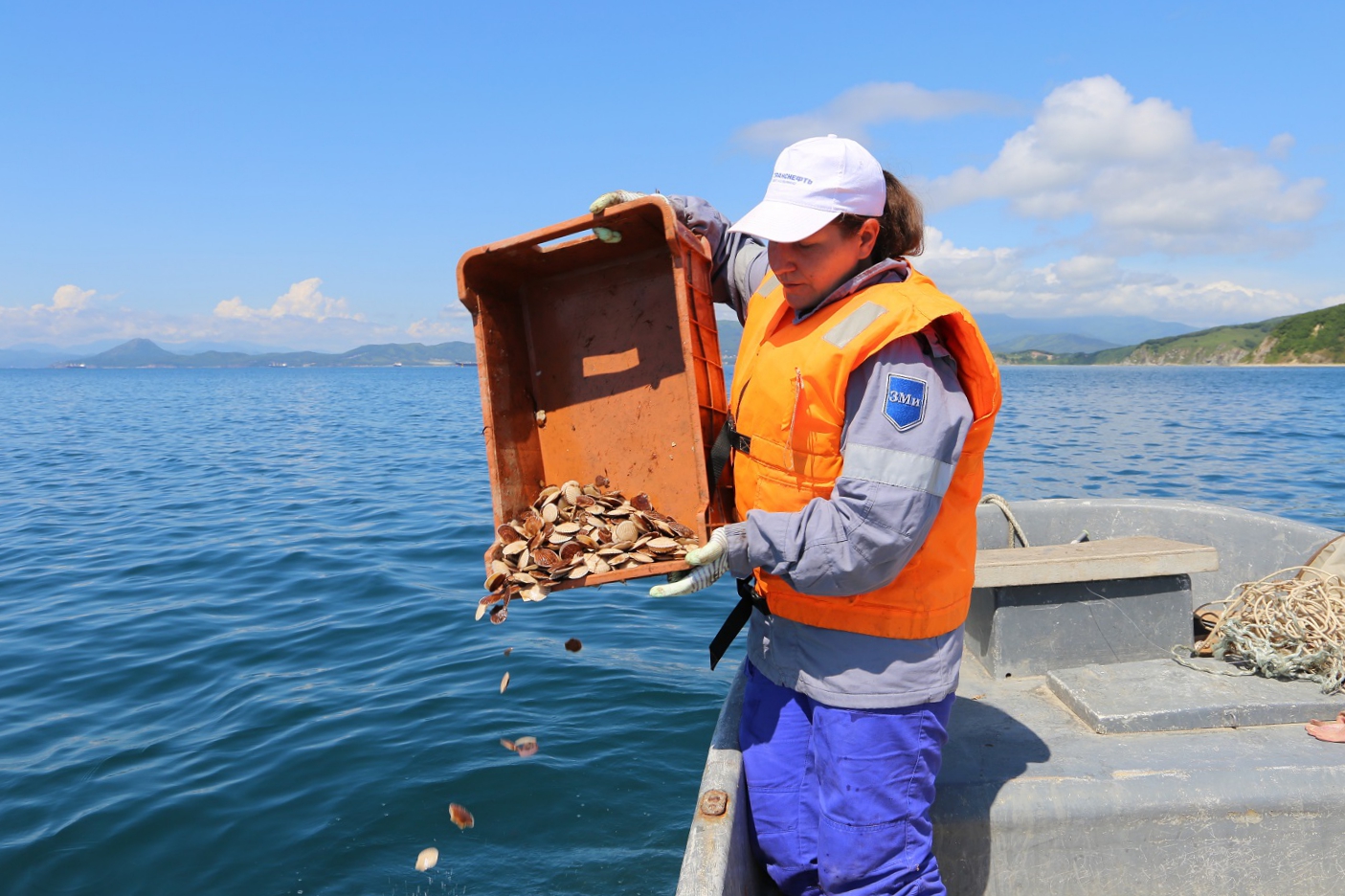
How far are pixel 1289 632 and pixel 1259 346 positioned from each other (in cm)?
14518

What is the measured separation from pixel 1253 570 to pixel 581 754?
3.90m

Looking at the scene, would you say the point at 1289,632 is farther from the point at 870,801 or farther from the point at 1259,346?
the point at 1259,346

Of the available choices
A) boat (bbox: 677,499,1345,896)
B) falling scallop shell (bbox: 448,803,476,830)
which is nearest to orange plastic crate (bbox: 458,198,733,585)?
boat (bbox: 677,499,1345,896)

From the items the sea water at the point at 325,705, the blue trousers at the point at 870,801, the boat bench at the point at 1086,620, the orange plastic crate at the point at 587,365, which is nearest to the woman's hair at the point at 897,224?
the orange plastic crate at the point at 587,365

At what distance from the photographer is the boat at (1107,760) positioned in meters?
2.65

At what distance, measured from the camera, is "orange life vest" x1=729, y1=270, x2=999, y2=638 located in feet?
6.86

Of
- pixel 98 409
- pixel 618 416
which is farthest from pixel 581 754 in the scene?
pixel 98 409

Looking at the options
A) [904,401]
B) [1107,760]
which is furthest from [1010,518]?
[904,401]

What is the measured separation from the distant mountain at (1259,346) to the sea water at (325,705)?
11685cm

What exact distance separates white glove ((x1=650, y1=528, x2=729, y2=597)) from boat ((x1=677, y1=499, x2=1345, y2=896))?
590 mm

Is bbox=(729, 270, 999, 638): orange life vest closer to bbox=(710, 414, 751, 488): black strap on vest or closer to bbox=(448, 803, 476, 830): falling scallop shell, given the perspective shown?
bbox=(710, 414, 751, 488): black strap on vest

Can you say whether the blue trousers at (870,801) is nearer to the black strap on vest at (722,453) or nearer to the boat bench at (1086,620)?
the black strap on vest at (722,453)

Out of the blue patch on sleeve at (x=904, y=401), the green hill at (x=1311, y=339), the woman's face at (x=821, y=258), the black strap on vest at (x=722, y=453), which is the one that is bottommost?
the black strap on vest at (x=722, y=453)

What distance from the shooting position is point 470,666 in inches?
254
